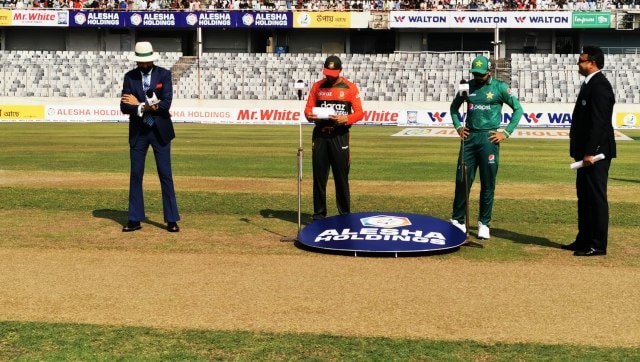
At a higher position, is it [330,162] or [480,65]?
[480,65]

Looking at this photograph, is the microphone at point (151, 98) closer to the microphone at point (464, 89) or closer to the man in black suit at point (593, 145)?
the microphone at point (464, 89)

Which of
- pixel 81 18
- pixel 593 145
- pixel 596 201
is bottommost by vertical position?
pixel 596 201

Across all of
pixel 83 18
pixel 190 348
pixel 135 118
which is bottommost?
pixel 190 348

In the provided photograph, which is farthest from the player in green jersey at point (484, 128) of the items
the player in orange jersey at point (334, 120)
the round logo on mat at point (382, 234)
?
the player in orange jersey at point (334, 120)

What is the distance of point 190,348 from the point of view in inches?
228

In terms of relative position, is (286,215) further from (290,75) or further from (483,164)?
(290,75)

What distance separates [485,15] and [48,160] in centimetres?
3942

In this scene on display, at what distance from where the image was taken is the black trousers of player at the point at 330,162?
35.8 feet

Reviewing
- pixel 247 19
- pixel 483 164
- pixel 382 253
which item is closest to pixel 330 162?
pixel 483 164

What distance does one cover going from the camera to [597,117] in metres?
9.03

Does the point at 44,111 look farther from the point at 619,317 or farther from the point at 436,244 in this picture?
the point at 619,317

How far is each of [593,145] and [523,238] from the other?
6.12 feet

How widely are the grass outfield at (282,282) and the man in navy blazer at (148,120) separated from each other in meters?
0.40

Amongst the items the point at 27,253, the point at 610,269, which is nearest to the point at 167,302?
the point at 27,253
